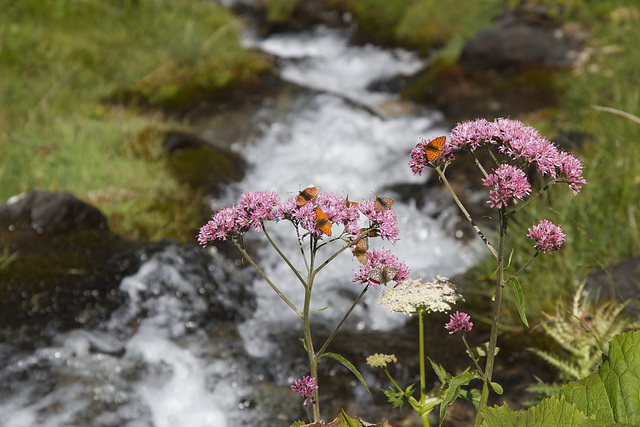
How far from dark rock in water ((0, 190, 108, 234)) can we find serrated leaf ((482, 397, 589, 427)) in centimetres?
428

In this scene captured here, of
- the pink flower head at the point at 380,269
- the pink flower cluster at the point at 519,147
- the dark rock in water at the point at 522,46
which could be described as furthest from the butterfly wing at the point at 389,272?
the dark rock in water at the point at 522,46

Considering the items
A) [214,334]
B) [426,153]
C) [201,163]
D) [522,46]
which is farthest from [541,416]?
[522,46]

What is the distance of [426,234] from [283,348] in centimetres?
279

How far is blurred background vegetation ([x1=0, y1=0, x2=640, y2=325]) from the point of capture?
14.5 feet

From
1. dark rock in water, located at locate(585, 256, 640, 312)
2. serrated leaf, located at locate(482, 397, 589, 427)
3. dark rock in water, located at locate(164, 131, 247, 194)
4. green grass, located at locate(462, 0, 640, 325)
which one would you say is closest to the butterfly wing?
serrated leaf, located at locate(482, 397, 589, 427)

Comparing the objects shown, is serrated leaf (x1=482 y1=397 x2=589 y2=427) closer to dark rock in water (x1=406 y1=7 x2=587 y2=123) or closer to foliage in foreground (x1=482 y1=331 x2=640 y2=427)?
foliage in foreground (x1=482 y1=331 x2=640 y2=427)

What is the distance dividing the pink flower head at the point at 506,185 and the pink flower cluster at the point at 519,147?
92 millimetres

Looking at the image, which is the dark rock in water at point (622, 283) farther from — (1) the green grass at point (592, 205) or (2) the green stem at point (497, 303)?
(2) the green stem at point (497, 303)

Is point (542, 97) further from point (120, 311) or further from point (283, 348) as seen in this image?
point (120, 311)

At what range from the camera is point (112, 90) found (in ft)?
27.2

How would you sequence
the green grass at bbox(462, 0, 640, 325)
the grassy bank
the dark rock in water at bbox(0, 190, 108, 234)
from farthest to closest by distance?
the dark rock in water at bbox(0, 190, 108, 234) → the grassy bank → the green grass at bbox(462, 0, 640, 325)

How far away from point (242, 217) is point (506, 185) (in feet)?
2.76

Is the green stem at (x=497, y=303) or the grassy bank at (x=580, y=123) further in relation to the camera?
the grassy bank at (x=580, y=123)

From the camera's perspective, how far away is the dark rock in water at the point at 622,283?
356 cm
